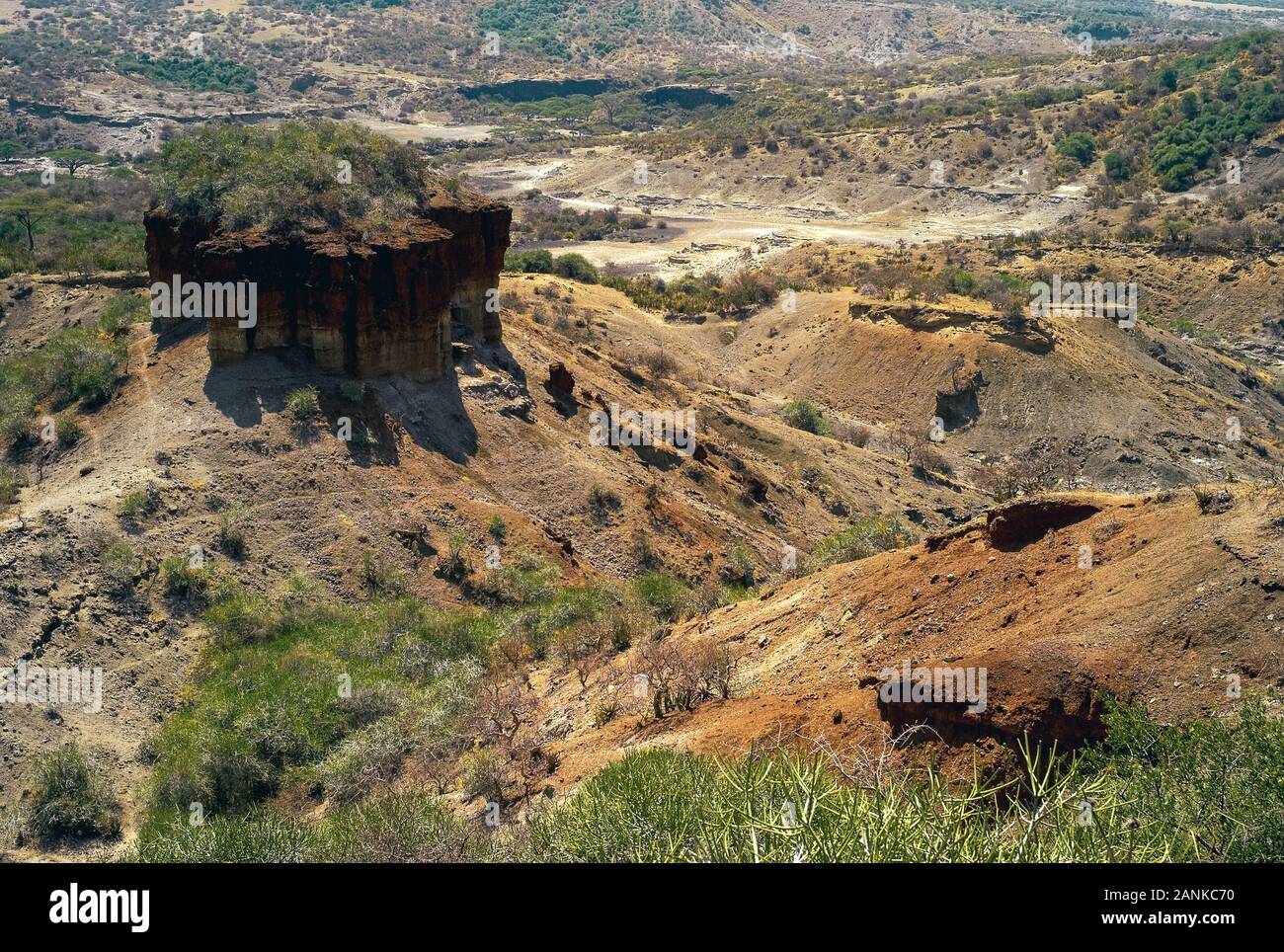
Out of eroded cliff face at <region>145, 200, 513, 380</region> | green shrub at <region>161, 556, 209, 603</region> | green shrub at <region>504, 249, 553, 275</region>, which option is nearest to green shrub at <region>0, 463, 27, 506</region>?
green shrub at <region>161, 556, 209, 603</region>

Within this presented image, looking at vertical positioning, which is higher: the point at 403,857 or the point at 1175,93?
the point at 1175,93

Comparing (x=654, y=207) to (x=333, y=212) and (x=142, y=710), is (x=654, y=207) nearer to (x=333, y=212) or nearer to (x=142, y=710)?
(x=333, y=212)

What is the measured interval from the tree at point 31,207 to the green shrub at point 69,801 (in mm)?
29678

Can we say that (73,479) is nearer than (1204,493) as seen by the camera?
No

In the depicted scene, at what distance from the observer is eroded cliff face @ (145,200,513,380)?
19609 mm

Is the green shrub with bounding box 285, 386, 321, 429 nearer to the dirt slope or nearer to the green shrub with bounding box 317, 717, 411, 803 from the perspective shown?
the green shrub with bounding box 317, 717, 411, 803

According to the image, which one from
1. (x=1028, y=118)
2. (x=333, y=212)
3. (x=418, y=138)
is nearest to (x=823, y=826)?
(x=333, y=212)

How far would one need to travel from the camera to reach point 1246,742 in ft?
25.4

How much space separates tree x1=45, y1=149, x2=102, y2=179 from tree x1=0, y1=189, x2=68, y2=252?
12505 millimetres

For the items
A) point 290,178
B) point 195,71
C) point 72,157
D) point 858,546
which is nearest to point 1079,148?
point 290,178

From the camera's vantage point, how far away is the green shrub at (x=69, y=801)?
12.0 metres

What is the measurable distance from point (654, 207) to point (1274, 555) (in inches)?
2577

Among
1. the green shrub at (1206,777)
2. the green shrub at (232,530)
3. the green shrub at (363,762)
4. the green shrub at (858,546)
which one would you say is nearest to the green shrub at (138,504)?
the green shrub at (232,530)

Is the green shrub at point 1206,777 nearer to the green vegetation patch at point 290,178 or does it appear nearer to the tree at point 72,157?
the green vegetation patch at point 290,178
